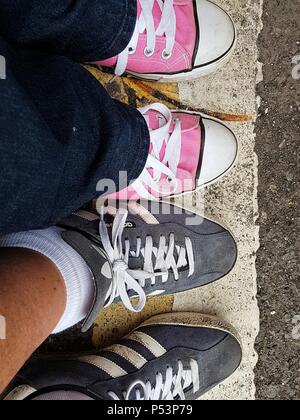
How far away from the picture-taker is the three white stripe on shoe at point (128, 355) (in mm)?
1290

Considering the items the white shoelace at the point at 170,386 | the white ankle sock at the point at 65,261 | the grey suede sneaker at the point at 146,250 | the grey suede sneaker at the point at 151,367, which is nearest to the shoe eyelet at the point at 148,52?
the grey suede sneaker at the point at 146,250

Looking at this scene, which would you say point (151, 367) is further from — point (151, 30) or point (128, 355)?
point (151, 30)

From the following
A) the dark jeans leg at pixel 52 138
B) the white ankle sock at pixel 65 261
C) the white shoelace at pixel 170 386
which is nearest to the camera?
the dark jeans leg at pixel 52 138

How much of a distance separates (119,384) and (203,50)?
84 centimetres

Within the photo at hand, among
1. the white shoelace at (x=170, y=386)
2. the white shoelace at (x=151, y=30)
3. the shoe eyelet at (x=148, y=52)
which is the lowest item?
the white shoelace at (x=170, y=386)

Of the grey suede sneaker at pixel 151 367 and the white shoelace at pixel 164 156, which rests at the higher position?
the white shoelace at pixel 164 156

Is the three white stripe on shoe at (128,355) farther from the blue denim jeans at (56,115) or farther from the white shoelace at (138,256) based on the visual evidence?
the blue denim jeans at (56,115)

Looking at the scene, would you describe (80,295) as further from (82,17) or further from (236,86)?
(236,86)

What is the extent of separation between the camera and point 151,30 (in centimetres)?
121

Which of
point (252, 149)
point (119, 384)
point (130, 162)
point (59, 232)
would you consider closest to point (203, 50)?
point (252, 149)

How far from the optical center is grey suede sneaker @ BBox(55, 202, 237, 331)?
1.14 metres

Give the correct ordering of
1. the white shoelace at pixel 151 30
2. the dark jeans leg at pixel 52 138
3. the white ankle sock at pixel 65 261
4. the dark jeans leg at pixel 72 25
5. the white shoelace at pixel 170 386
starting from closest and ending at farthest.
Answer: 1. the dark jeans leg at pixel 52 138
2. the dark jeans leg at pixel 72 25
3. the white ankle sock at pixel 65 261
4. the white shoelace at pixel 151 30
5. the white shoelace at pixel 170 386

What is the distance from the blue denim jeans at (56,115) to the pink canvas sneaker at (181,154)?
0.45ft

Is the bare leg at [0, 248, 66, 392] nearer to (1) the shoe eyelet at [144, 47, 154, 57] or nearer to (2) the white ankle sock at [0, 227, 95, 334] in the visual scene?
(2) the white ankle sock at [0, 227, 95, 334]
